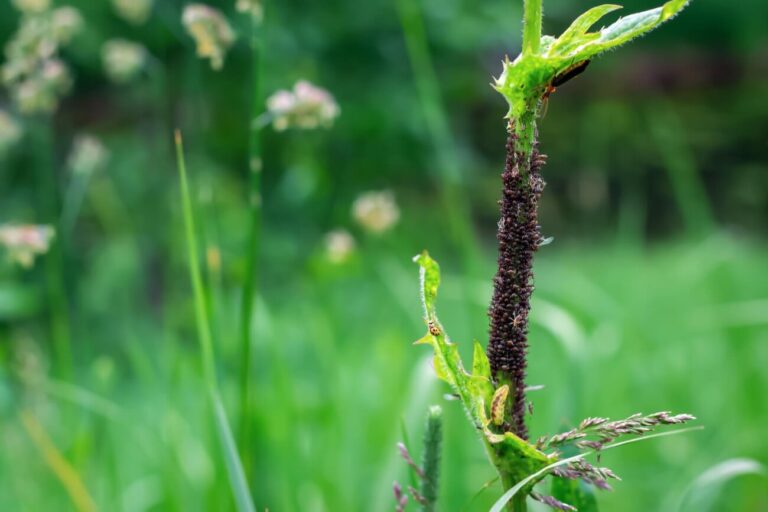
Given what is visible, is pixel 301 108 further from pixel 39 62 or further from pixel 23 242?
pixel 39 62

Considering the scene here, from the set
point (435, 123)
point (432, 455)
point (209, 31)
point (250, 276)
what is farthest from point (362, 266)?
point (432, 455)

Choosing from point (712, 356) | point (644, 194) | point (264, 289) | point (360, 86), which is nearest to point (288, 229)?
point (264, 289)

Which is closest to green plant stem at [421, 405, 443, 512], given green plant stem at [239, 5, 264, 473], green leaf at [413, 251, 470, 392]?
green leaf at [413, 251, 470, 392]

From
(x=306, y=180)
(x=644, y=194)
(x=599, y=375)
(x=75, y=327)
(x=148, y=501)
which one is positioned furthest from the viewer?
(x=644, y=194)

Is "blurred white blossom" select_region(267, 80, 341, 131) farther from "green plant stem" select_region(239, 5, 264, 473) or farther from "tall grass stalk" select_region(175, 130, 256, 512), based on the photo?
"tall grass stalk" select_region(175, 130, 256, 512)

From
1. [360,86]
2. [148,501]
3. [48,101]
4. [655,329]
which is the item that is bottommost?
[148,501]

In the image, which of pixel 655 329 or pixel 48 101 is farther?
pixel 655 329

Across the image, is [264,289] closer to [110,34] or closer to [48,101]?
[110,34]

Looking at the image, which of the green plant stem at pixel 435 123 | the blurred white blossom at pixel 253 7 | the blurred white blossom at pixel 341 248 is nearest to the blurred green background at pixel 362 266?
the green plant stem at pixel 435 123
